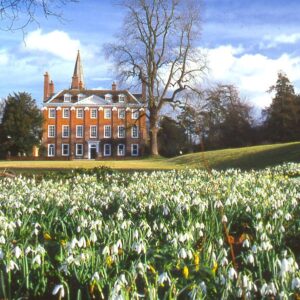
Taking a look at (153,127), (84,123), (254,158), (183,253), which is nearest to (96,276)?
(183,253)

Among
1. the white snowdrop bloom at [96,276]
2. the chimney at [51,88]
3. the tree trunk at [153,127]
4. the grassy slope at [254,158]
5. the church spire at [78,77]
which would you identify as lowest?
the white snowdrop bloom at [96,276]

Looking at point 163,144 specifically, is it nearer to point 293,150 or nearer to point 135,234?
point 293,150

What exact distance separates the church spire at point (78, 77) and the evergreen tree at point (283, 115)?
3339 cm

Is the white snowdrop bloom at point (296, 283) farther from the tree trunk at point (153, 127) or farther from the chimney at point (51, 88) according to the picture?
the chimney at point (51, 88)

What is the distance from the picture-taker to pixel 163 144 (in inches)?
2773

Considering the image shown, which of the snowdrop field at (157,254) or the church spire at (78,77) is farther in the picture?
the church spire at (78,77)

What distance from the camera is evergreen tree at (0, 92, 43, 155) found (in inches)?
2498

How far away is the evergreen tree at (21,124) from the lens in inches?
2498

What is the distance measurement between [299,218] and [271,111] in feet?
176

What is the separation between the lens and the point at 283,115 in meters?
54.6

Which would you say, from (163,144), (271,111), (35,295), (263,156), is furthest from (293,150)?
(163,144)

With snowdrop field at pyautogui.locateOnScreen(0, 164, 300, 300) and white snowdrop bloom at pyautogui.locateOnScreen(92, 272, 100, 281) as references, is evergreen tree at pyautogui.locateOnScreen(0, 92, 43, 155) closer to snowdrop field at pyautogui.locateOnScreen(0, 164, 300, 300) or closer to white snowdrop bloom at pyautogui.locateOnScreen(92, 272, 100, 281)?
snowdrop field at pyautogui.locateOnScreen(0, 164, 300, 300)

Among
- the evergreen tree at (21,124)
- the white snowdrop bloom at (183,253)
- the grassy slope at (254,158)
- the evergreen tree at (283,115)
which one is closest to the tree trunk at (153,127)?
the evergreen tree at (283,115)

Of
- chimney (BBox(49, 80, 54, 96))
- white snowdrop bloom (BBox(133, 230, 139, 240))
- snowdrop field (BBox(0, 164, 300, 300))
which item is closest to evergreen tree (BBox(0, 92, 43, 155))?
chimney (BBox(49, 80, 54, 96))
